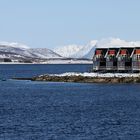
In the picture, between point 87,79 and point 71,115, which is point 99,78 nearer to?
point 87,79

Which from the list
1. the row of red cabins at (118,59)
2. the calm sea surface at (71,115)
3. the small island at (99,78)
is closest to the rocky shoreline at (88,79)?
the small island at (99,78)

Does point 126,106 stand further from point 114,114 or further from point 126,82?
point 126,82

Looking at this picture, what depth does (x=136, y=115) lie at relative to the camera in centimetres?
6800

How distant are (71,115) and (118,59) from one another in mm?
77954

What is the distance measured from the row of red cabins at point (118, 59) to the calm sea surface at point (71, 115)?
37542 millimetres

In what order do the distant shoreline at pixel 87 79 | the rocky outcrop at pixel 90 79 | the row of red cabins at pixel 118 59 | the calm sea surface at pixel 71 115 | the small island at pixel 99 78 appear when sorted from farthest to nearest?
1. the row of red cabins at pixel 118 59
2. the small island at pixel 99 78
3. the distant shoreline at pixel 87 79
4. the rocky outcrop at pixel 90 79
5. the calm sea surface at pixel 71 115

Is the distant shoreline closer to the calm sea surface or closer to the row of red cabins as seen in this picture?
the row of red cabins

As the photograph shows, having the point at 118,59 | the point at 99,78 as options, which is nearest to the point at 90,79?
the point at 99,78

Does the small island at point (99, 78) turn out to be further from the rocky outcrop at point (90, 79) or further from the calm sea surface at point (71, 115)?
the calm sea surface at point (71, 115)

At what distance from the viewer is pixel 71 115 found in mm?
69250

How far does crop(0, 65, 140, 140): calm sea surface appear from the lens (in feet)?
181

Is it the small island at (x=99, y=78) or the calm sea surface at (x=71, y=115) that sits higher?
the small island at (x=99, y=78)

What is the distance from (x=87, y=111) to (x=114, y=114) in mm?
4682

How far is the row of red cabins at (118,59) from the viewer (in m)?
144
